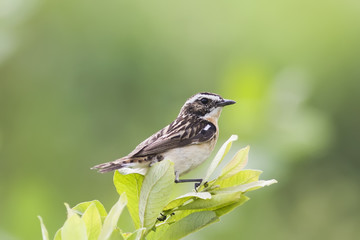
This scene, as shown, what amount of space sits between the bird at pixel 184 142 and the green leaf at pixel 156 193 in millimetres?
651

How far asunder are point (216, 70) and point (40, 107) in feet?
6.21

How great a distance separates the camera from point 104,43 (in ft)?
24.2

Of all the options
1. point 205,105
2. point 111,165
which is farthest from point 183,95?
point 111,165

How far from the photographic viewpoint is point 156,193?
205cm

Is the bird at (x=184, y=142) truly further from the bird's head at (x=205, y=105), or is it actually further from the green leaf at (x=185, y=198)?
the green leaf at (x=185, y=198)

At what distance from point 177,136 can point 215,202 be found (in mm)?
1333

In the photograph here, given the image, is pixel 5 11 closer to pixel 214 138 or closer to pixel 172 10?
pixel 214 138

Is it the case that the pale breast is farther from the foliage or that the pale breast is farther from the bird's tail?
the foliage

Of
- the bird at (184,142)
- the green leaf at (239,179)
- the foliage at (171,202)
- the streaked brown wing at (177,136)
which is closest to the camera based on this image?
the foliage at (171,202)

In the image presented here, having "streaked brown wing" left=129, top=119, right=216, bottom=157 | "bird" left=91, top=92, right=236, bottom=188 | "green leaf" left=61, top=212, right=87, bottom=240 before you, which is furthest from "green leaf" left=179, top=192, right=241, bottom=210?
"streaked brown wing" left=129, top=119, right=216, bottom=157

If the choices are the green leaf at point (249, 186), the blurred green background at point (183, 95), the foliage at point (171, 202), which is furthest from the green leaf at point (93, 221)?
the blurred green background at point (183, 95)

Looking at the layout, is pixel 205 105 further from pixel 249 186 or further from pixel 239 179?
pixel 249 186

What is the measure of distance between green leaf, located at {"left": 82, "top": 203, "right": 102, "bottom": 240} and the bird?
31.2 inches

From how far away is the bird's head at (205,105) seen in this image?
12.7 ft
